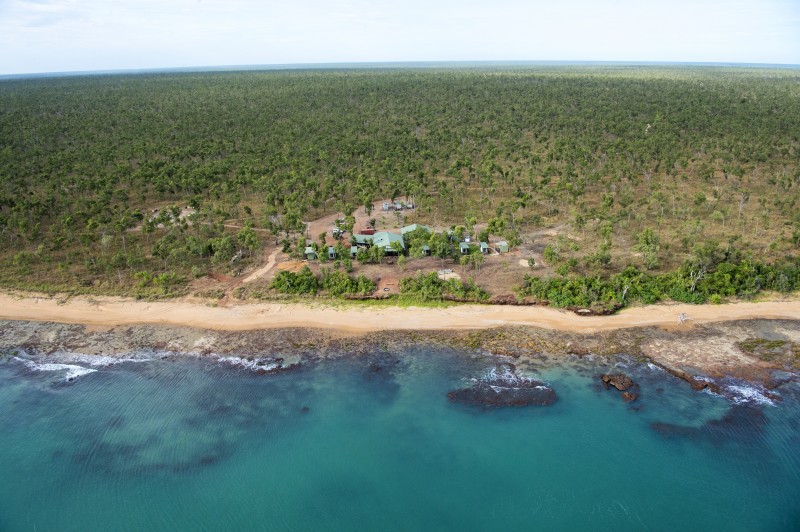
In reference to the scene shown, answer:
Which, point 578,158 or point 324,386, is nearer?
point 324,386

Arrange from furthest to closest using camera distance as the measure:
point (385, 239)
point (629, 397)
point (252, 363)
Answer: point (385, 239)
point (252, 363)
point (629, 397)

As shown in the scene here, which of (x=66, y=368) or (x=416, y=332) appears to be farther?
(x=416, y=332)

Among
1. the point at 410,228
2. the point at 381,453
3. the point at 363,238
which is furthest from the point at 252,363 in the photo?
the point at 410,228

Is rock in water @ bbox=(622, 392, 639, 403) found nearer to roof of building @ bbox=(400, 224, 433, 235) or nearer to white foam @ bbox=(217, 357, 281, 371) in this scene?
white foam @ bbox=(217, 357, 281, 371)

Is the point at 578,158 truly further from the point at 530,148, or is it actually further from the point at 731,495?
the point at 731,495

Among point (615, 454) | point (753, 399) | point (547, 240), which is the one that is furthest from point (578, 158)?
point (615, 454)

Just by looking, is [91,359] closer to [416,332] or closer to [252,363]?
[252,363]

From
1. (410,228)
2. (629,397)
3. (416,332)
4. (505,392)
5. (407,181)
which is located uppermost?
Result: (407,181)
